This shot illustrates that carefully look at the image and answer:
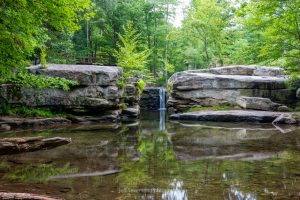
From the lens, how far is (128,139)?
10008 mm

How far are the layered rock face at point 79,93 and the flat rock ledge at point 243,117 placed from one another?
5.09 m

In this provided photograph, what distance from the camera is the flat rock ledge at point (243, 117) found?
15602 mm

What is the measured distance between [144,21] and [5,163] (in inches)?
1236

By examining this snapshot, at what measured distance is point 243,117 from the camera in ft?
54.7

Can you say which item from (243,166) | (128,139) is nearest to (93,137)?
(128,139)

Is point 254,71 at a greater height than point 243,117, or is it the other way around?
point 254,71

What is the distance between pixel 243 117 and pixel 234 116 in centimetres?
54

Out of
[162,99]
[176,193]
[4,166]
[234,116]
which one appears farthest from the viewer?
[162,99]

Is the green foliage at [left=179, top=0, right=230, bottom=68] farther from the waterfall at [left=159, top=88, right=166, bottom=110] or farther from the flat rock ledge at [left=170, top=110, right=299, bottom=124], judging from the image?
the flat rock ledge at [left=170, top=110, right=299, bottom=124]

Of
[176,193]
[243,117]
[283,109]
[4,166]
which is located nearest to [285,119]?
[243,117]

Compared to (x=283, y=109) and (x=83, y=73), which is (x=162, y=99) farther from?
(x=83, y=73)

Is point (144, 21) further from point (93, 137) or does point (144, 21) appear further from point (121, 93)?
point (93, 137)

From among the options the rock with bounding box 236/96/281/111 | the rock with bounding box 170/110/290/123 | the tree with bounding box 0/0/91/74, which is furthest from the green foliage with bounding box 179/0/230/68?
the tree with bounding box 0/0/91/74

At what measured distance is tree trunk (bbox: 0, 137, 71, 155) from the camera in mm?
6946
